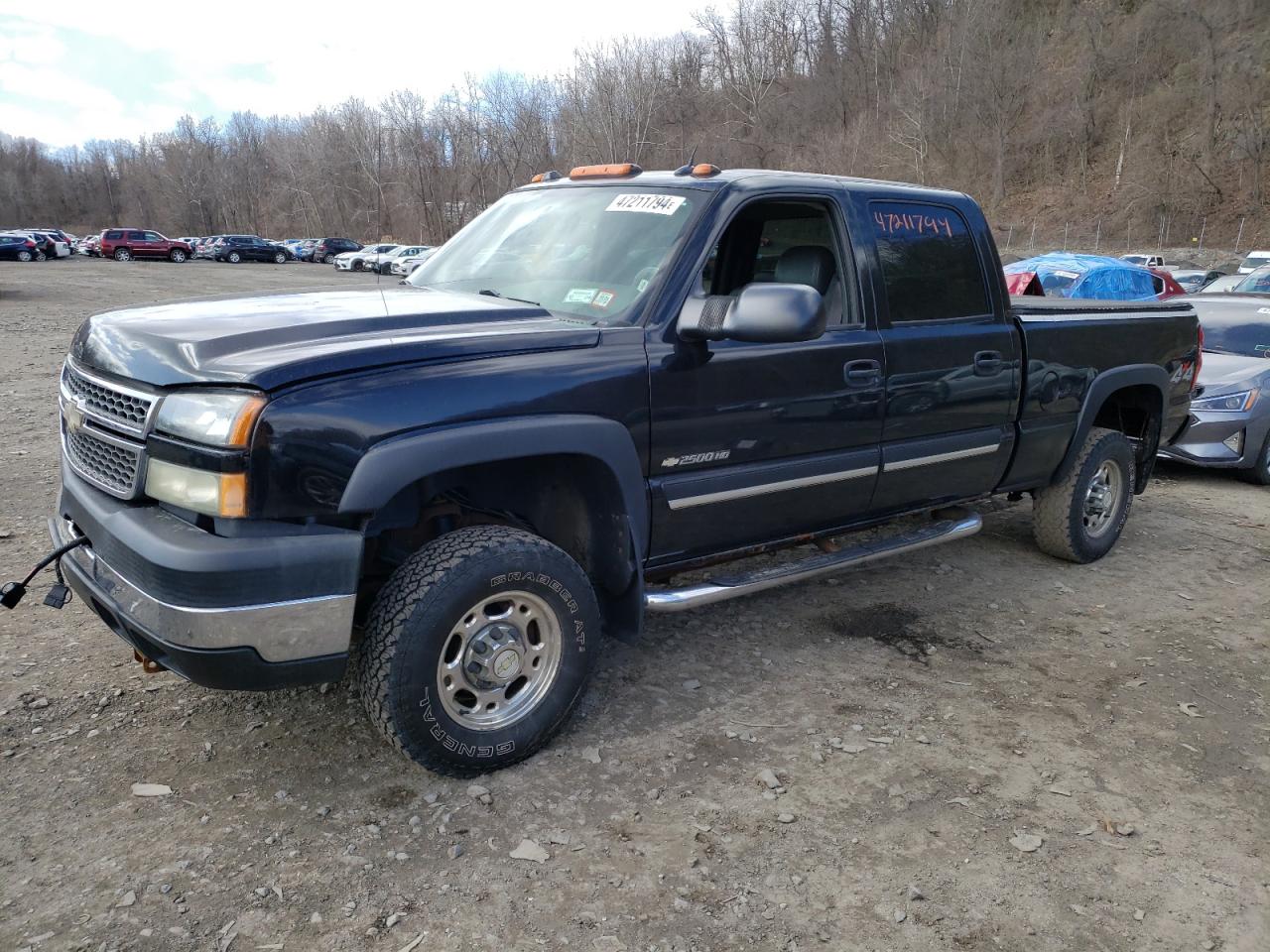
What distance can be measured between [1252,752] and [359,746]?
331cm

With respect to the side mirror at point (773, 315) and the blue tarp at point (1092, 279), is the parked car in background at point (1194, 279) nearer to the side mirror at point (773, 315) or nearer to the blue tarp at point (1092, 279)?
the blue tarp at point (1092, 279)

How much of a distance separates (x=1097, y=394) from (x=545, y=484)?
11.1ft

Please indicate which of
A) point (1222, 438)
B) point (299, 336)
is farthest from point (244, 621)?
point (1222, 438)

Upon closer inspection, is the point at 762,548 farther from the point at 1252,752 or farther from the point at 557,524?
the point at 1252,752

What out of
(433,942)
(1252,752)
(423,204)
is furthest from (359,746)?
(423,204)

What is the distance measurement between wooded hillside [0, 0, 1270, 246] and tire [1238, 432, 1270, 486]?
39.7m

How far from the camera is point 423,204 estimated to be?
77.9 meters

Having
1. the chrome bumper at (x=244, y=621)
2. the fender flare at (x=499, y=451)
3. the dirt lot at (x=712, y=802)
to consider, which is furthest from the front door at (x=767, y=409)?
the chrome bumper at (x=244, y=621)

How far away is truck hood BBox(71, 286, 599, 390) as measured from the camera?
2730mm

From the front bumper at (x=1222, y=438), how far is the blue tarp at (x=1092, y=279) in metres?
7.42

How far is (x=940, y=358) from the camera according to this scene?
170 inches

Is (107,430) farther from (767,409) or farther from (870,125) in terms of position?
(870,125)

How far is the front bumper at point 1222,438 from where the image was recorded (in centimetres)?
780

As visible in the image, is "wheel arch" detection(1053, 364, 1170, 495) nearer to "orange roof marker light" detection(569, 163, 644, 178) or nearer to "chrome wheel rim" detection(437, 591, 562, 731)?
"orange roof marker light" detection(569, 163, 644, 178)
